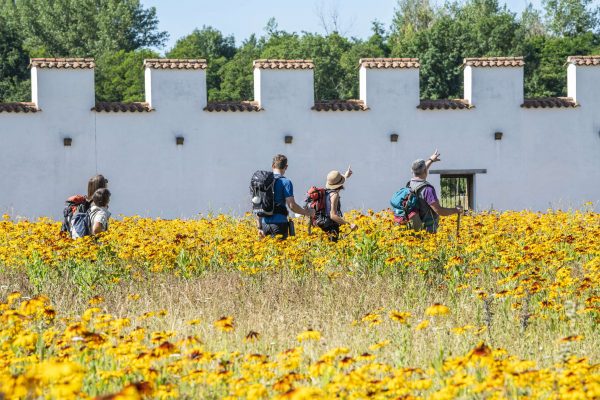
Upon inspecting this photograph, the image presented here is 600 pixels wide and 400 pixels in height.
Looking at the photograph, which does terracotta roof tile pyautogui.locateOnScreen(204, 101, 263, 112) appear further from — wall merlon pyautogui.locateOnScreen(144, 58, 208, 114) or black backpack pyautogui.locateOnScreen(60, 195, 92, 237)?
black backpack pyautogui.locateOnScreen(60, 195, 92, 237)

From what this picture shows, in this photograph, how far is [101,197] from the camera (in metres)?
11.5

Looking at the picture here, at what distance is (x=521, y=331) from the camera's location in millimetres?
8281

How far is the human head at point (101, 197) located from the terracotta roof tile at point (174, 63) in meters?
13.8

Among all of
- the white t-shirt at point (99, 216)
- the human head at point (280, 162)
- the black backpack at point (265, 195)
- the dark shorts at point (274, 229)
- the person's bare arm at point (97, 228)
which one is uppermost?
the human head at point (280, 162)

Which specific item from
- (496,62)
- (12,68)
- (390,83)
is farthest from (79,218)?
(12,68)

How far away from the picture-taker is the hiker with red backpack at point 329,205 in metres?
13.0

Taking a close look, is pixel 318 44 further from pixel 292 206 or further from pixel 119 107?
pixel 292 206

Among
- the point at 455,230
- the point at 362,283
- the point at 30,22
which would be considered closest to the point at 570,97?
the point at 455,230

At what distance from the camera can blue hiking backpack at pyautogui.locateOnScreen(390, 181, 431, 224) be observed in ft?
40.2

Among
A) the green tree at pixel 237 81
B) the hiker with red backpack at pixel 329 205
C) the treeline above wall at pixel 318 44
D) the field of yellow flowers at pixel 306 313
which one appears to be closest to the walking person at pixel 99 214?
the field of yellow flowers at pixel 306 313

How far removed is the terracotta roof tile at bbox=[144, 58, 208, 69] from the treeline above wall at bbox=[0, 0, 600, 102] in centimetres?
1914

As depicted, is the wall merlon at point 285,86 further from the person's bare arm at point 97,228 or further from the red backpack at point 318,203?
the person's bare arm at point 97,228

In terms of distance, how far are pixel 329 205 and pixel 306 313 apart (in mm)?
4139

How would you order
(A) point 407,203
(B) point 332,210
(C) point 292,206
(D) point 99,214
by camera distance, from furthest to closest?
(B) point 332,210, (C) point 292,206, (A) point 407,203, (D) point 99,214
